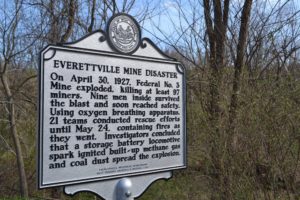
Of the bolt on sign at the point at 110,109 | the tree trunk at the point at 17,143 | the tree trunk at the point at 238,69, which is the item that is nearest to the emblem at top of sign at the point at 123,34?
the bolt on sign at the point at 110,109

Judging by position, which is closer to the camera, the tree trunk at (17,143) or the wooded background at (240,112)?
the wooded background at (240,112)

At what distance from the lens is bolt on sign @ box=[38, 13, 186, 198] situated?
11.2 ft

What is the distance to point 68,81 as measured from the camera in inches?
139

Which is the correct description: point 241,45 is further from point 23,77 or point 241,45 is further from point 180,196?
point 23,77

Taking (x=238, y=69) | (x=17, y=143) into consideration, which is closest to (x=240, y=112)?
(x=238, y=69)

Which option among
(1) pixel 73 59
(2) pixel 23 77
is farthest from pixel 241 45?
(2) pixel 23 77

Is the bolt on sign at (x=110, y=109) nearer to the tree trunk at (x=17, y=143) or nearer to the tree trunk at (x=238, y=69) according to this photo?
the tree trunk at (x=238, y=69)

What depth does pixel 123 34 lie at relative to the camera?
3998 millimetres

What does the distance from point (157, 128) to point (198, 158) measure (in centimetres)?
284

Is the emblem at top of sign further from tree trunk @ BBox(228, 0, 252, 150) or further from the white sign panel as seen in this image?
tree trunk @ BBox(228, 0, 252, 150)

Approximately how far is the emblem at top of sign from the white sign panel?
0.09 metres

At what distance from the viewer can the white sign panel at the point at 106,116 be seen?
11.2 ft

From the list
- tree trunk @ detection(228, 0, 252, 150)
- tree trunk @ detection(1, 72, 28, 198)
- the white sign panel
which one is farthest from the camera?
tree trunk @ detection(1, 72, 28, 198)

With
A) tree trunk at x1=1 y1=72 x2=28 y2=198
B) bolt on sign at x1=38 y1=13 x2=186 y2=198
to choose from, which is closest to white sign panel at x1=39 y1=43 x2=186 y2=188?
bolt on sign at x1=38 y1=13 x2=186 y2=198
